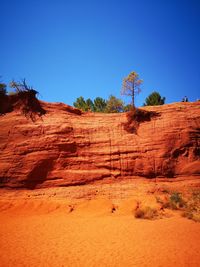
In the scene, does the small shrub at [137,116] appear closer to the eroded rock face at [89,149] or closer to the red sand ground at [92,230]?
the eroded rock face at [89,149]

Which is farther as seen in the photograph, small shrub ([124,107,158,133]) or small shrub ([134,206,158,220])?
small shrub ([124,107,158,133])

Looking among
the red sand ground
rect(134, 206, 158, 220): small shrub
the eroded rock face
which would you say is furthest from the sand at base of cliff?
the eroded rock face

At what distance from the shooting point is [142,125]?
15844 mm

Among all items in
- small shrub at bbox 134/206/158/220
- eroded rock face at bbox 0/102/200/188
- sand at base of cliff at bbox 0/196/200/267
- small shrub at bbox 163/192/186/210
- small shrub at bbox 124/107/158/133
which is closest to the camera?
sand at base of cliff at bbox 0/196/200/267

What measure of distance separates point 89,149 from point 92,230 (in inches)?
257

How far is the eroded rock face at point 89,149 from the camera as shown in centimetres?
1311

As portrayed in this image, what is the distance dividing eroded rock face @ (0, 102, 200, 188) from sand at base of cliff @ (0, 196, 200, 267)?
6.66 ft

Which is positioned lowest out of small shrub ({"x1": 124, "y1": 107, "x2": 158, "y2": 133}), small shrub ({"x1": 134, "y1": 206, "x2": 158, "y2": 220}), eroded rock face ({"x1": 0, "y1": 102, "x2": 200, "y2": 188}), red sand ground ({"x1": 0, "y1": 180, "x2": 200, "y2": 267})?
small shrub ({"x1": 134, "y1": 206, "x2": 158, "y2": 220})

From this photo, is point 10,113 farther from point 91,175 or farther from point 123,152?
point 123,152

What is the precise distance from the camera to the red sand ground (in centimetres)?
599

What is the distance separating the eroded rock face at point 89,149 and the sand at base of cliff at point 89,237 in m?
2.03

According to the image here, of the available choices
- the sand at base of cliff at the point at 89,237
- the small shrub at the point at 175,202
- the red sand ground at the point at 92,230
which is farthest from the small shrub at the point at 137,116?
the sand at base of cliff at the point at 89,237

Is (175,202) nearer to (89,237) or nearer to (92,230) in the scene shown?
(92,230)

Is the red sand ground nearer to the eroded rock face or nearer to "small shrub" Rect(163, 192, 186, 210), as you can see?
"small shrub" Rect(163, 192, 186, 210)
